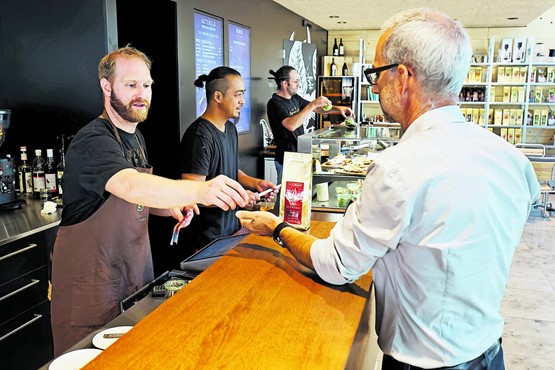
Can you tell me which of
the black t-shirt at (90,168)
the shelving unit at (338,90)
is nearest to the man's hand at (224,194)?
the black t-shirt at (90,168)

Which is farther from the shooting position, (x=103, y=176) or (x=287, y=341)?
(x=103, y=176)

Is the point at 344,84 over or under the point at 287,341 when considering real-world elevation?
over

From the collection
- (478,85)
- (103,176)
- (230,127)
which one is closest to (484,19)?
(478,85)

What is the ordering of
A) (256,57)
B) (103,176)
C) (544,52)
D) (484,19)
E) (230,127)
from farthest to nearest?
(544,52) < (484,19) < (256,57) < (230,127) < (103,176)

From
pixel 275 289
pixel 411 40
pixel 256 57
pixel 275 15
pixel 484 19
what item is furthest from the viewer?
pixel 484 19

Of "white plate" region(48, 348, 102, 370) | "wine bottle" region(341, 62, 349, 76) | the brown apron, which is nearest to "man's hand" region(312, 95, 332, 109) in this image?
the brown apron

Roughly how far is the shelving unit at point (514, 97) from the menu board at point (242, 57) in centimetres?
553

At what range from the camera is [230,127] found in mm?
3457

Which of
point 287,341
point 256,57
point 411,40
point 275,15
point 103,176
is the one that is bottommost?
point 287,341

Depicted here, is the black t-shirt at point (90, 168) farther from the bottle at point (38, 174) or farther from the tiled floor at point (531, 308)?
the tiled floor at point (531, 308)

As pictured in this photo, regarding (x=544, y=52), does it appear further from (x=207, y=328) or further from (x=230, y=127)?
(x=207, y=328)

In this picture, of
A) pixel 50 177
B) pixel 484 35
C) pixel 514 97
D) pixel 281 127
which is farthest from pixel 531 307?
pixel 484 35

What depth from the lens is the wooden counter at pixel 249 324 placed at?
1205mm

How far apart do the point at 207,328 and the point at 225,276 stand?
39cm
